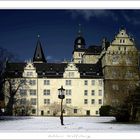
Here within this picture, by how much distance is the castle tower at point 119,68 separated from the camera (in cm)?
795

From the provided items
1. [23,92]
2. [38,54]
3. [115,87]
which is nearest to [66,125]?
[23,92]

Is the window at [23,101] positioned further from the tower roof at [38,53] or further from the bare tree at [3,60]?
the tower roof at [38,53]

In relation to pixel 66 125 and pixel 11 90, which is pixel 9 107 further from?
pixel 66 125

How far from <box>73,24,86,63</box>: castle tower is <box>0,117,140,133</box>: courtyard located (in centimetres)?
85

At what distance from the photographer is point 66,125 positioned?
25.4ft

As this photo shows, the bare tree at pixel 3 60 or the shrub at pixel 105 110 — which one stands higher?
the bare tree at pixel 3 60

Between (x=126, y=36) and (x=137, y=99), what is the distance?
2.94 ft

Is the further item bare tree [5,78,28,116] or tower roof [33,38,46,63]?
bare tree [5,78,28,116]

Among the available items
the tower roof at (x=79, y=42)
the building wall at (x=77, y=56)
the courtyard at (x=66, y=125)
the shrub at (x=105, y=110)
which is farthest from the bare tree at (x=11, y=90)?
the shrub at (x=105, y=110)

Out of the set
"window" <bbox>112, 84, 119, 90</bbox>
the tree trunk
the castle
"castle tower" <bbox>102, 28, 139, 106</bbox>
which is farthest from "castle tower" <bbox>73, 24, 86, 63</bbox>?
the tree trunk

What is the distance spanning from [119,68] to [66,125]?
3.69 ft

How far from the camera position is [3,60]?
786cm

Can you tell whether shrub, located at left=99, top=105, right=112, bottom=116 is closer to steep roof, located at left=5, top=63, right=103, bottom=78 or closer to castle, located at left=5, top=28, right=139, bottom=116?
castle, located at left=5, top=28, right=139, bottom=116

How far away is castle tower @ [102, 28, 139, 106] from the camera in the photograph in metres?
7.95
